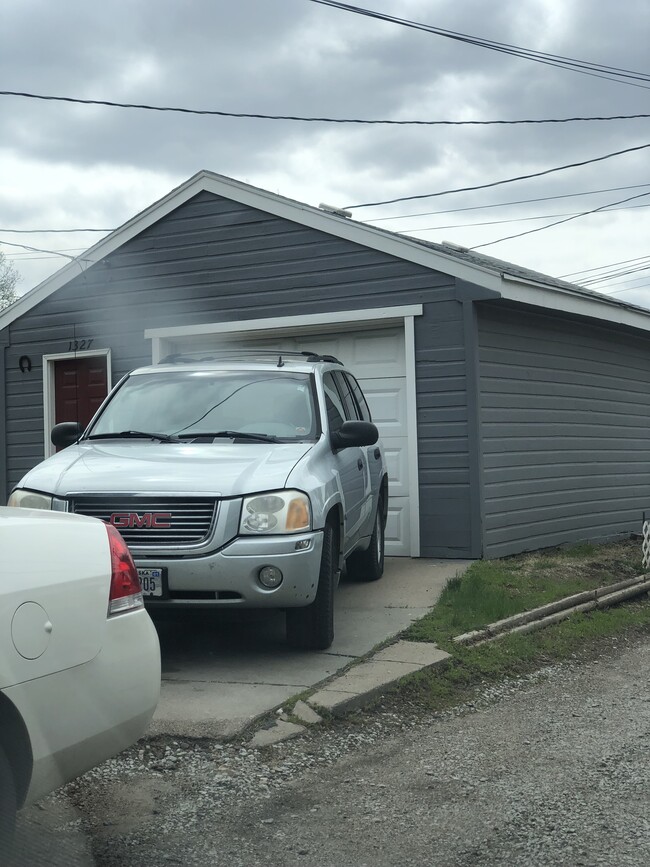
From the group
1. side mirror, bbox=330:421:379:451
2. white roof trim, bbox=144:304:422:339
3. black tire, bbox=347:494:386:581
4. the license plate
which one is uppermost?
white roof trim, bbox=144:304:422:339

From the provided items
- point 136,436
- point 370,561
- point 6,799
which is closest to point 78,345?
point 370,561

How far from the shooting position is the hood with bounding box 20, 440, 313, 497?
5.91 m

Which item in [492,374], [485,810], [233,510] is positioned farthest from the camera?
[492,374]

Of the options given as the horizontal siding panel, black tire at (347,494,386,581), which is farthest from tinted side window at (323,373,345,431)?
the horizontal siding panel

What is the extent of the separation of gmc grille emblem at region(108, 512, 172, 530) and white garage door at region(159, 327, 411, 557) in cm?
503

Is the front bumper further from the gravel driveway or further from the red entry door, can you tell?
the red entry door

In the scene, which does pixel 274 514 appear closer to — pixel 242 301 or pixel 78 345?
pixel 242 301

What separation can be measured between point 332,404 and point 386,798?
158 inches

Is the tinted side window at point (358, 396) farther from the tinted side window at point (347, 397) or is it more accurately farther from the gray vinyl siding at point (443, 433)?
the gray vinyl siding at point (443, 433)

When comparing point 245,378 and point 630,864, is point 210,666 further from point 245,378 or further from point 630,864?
point 630,864

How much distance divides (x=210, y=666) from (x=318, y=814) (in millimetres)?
2238

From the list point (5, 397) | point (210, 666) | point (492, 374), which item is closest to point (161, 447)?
point (210, 666)

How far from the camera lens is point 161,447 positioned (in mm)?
6613

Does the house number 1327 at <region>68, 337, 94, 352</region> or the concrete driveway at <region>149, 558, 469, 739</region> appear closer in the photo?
the concrete driveway at <region>149, 558, 469, 739</region>
